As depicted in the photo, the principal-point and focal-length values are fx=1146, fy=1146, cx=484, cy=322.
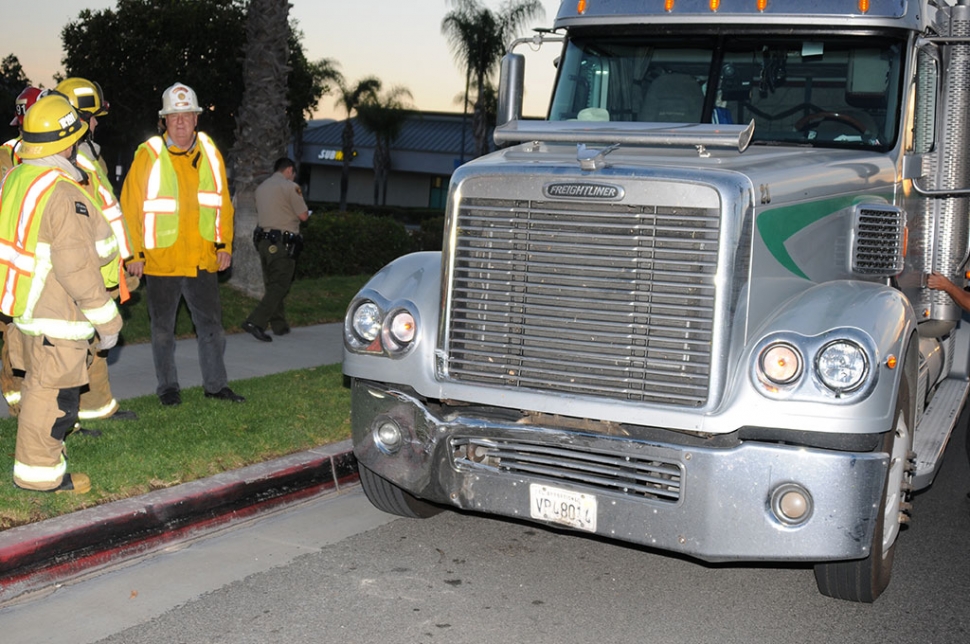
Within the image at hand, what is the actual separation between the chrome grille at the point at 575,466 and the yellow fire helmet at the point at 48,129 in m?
2.58

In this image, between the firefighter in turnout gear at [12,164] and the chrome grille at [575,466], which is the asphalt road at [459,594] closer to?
the chrome grille at [575,466]

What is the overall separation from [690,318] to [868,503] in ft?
3.42

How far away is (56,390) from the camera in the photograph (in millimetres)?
5812

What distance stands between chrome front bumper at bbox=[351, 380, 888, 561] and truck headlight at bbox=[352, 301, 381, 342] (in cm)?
45

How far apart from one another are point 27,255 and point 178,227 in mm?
2151

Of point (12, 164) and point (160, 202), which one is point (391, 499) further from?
point (12, 164)

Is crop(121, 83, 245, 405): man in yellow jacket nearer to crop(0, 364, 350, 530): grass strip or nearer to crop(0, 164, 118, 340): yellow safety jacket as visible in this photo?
crop(0, 364, 350, 530): grass strip

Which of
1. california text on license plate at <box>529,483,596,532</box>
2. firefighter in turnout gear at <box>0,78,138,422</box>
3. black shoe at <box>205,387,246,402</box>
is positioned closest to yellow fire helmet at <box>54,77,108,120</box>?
firefighter in turnout gear at <box>0,78,138,422</box>

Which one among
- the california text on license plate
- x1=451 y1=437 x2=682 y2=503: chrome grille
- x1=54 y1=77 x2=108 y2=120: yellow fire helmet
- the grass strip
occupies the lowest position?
the grass strip

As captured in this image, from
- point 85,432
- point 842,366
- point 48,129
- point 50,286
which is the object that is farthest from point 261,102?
point 842,366

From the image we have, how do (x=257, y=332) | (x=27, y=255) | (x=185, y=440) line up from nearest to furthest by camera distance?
1. (x=27, y=255)
2. (x=185, y=440)
3. (x=257, y=332)

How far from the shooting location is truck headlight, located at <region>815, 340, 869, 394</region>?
471cm

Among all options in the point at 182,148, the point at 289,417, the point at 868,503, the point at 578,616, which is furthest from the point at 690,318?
the point at 182,148

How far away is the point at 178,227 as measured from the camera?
306 inches
